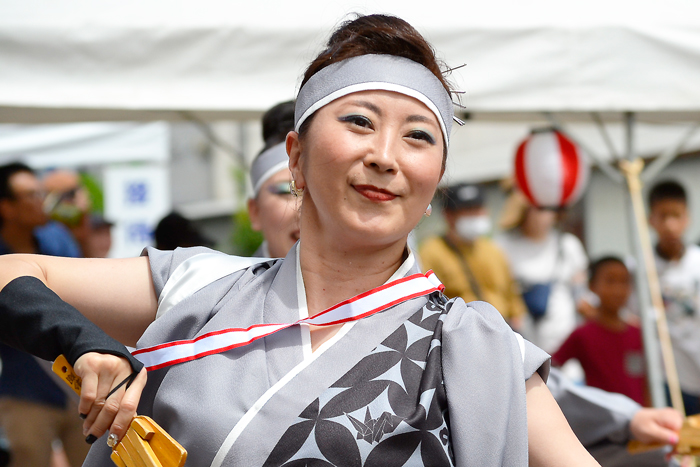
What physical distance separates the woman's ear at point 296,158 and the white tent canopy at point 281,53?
5.23ft

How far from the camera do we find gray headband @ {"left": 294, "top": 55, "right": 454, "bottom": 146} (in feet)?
4.34

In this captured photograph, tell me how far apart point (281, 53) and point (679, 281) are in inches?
112

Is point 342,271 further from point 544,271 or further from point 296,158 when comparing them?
point 544,271

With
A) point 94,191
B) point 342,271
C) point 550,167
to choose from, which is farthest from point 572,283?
point 94,191

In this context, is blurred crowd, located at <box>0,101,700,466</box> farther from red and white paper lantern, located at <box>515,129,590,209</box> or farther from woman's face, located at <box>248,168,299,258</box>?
red and white paper lantern, located at <box>515,129,590,209</box>

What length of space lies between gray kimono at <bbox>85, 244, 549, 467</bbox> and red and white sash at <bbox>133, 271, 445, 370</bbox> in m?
0.01

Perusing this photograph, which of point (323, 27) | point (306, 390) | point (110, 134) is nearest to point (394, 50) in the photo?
point (306, 390)

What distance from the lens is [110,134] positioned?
6082mm

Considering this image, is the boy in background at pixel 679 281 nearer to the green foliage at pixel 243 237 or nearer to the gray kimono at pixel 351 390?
the gray kimono at pixel 351 390

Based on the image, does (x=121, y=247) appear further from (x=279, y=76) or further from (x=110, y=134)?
(x=279, y=76)

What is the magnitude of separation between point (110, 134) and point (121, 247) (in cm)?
123

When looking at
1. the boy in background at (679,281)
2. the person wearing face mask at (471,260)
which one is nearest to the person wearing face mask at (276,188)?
the person wearing face mask at (471,260)

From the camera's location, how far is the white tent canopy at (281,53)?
9.32 feet

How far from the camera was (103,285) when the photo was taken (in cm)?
134
